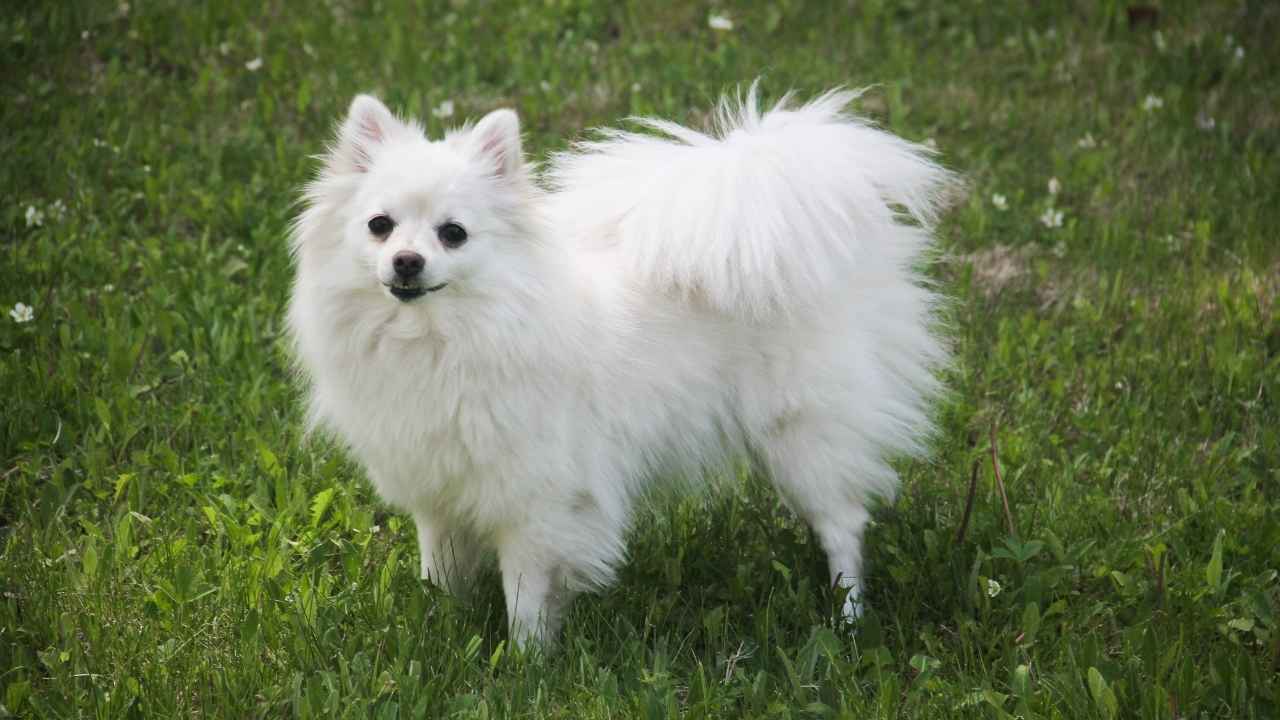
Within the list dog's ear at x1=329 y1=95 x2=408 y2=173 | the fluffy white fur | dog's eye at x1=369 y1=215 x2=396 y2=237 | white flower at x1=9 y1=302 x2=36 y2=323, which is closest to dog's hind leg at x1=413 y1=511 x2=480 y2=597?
the fluffy white fur

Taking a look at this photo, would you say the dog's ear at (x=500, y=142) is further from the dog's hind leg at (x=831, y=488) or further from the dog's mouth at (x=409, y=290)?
the dog's hind leg at (x=831, y=488)

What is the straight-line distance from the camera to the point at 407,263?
9.93 ft

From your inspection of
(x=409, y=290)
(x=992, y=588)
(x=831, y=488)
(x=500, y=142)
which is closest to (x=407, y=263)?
(x=409, y=290)

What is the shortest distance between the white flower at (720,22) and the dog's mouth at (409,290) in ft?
15.9

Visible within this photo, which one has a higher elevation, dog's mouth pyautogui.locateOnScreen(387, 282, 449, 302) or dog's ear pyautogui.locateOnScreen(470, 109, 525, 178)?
dog's ear pyautogui.locateOnScreen(470, 109, 525, 178)

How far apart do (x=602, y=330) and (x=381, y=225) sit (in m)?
0.63

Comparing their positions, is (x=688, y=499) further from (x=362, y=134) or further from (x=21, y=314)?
(x=21, y=314)

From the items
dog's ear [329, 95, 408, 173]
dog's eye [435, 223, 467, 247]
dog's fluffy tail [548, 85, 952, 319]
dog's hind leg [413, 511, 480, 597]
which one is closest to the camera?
dog's eye [435, 223, 467, 247]

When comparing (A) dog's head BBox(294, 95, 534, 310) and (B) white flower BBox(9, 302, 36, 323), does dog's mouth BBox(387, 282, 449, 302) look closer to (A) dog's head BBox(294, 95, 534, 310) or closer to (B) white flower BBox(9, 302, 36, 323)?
(A) dog's head BBox(294, 95, 534, 310)

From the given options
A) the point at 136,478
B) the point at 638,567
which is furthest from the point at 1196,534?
the point at 136,478

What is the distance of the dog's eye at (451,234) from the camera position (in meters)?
3.17

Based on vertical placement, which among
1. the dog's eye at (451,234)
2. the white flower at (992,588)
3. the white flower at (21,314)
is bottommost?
the white flower at (992,588)

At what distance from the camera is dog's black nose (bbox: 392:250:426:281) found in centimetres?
303

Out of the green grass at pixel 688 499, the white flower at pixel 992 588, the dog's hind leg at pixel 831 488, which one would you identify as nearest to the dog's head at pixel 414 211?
the green grass at pixel 688 499
